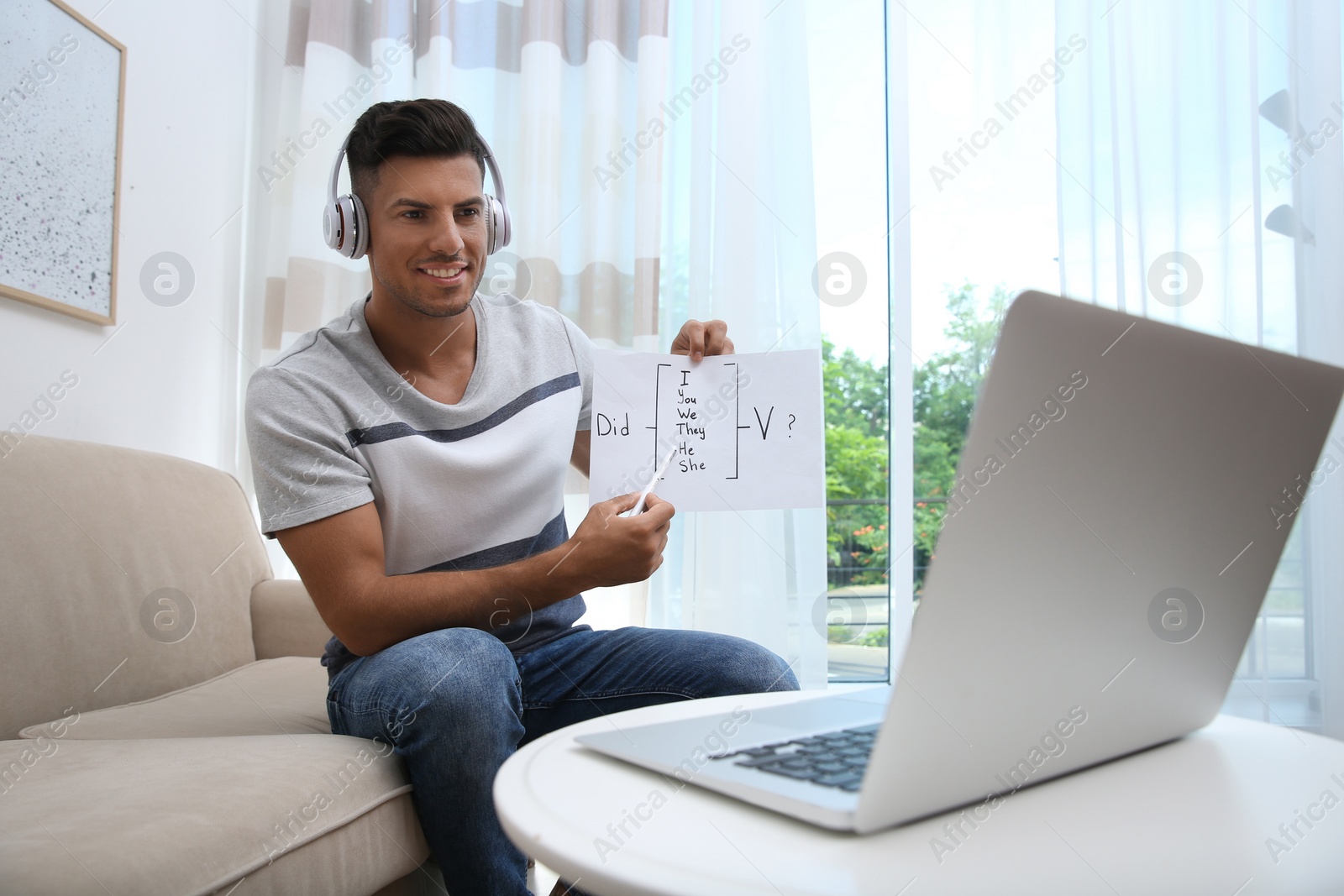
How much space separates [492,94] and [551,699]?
6.37 feet

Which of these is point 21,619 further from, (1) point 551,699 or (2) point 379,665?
(1) point 551,699

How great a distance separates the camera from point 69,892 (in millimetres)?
673

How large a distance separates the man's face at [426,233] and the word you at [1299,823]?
112 centimetres

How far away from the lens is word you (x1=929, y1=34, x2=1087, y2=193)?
2158 mm

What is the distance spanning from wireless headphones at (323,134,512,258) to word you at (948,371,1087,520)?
1.08 m

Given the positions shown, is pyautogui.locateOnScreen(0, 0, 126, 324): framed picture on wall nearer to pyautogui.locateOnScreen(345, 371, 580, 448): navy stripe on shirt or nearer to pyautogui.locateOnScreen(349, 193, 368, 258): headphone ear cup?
pyautogui.locateOnScreen(349, 193, 368, 258): headphone ear cup

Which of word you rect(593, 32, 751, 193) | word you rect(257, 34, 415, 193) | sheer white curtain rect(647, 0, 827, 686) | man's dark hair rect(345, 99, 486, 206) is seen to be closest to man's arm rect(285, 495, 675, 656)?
man's dark hair rect(345, 99, 486, 206)

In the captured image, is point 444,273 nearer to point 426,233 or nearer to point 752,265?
point 426,233

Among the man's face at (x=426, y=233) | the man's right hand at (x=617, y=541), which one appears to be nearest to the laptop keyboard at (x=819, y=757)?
the man's right hand at (x=617, y=541)

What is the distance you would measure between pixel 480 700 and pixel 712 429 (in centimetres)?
45

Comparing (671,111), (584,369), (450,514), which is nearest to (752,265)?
(671,111)

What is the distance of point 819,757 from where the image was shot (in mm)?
538

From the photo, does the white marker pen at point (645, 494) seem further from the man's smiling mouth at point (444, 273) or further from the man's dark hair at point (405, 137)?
the man's dark hair at point (405, 137)

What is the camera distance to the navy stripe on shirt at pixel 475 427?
3.84 feet
